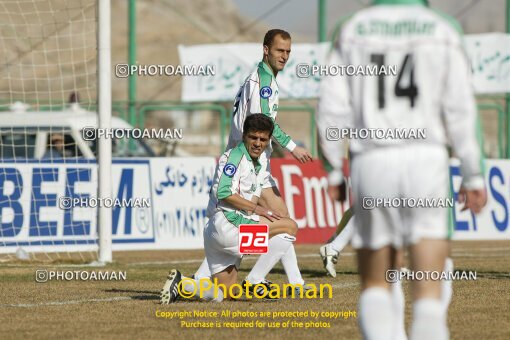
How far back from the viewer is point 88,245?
17922mm

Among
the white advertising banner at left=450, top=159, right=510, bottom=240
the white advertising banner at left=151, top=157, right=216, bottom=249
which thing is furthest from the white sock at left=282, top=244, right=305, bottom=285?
the white advertising banner at left=450, top=159, right=510, bottom=240

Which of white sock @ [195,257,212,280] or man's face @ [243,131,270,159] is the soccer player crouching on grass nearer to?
man's face @ [243,131,270,159]

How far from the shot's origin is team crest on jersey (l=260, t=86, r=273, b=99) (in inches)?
447

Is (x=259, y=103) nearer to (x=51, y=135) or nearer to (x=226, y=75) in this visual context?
(x=51, y=135)

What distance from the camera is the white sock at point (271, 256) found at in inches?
428

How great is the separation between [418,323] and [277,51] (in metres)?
5.70

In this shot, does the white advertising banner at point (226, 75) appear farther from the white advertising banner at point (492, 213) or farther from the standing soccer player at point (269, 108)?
the standing soccer player at point (269, 108)

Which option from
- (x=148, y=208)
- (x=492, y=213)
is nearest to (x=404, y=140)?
(x=148, y=208)

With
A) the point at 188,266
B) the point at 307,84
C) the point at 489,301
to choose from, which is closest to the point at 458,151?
the point at 489,301

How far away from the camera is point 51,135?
1962cm

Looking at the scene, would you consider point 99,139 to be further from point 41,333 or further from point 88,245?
point 41,333

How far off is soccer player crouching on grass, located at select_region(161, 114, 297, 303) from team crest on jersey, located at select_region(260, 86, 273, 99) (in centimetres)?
54

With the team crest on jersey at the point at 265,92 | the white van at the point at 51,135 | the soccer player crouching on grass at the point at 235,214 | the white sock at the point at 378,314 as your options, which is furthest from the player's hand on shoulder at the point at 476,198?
the white van at the point at 51,135

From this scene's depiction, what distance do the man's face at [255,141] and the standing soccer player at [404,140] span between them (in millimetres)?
4356
